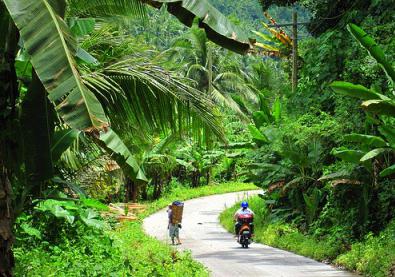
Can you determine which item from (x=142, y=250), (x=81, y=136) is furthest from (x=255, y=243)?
(x=81, y=136)

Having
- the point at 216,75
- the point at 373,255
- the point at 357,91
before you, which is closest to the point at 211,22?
the point at 357,91

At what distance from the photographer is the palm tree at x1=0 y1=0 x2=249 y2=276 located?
5.21 meters

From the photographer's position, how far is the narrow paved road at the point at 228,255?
516 inches

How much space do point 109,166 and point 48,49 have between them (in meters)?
9.64

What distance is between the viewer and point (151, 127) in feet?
29.5

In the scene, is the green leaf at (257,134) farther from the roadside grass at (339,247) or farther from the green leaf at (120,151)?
the green leaf at (120,151)

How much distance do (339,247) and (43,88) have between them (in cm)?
1055

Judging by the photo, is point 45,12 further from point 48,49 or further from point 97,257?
point 97,257

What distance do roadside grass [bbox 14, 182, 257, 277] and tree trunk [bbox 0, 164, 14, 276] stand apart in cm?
293

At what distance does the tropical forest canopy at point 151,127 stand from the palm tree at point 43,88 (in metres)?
0.01

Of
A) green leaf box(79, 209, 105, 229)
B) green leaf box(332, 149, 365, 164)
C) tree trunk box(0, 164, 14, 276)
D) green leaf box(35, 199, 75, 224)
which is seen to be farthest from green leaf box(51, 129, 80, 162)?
green leaf box(332, 149, 365, 164)

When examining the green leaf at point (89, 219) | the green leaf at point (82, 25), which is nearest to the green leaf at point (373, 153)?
the green leaf at point (89, 219)

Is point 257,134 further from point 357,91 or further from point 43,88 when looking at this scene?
point 43,88

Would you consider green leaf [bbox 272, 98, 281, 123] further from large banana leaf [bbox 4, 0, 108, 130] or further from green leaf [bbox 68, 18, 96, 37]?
large banana leaf [bbox 4, 0, 108, 130]
